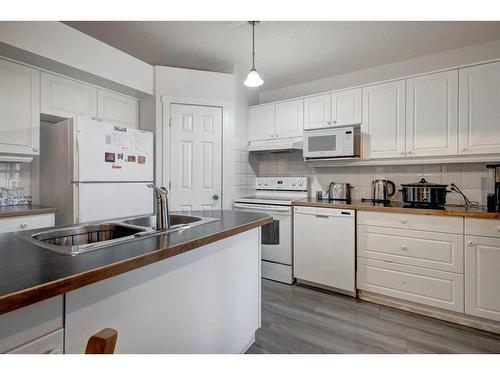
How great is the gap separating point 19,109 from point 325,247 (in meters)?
2.99

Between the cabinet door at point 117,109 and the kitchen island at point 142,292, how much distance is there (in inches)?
80.1

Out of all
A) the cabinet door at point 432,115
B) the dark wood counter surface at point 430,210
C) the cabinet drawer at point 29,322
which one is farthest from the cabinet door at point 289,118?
the cabinet drawer at point 29,322

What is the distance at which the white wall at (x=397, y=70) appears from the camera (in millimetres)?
2629

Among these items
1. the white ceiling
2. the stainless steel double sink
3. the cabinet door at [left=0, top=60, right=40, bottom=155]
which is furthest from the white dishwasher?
the cabinet door at [left=0, top=60, right=40, bottom=155]

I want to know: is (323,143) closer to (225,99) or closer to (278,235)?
(278,235)

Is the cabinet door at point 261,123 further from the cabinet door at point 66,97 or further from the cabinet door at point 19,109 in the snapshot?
the cabinet door at point 19,109

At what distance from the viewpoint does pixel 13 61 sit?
2.20 meters

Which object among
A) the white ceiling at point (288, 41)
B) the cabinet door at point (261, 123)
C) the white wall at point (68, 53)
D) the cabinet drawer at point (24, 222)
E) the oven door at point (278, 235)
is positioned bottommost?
the oven door at point (278, 235)

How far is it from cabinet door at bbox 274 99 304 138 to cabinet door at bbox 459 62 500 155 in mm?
1511

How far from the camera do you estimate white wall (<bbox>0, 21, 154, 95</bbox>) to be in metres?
2.05

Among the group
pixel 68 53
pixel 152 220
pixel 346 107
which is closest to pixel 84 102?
pixel 68 53

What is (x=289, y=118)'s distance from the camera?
328cm

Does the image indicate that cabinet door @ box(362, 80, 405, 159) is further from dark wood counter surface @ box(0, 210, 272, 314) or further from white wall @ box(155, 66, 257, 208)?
dark wood counter surface @ box(0, 210, 272, 314)
